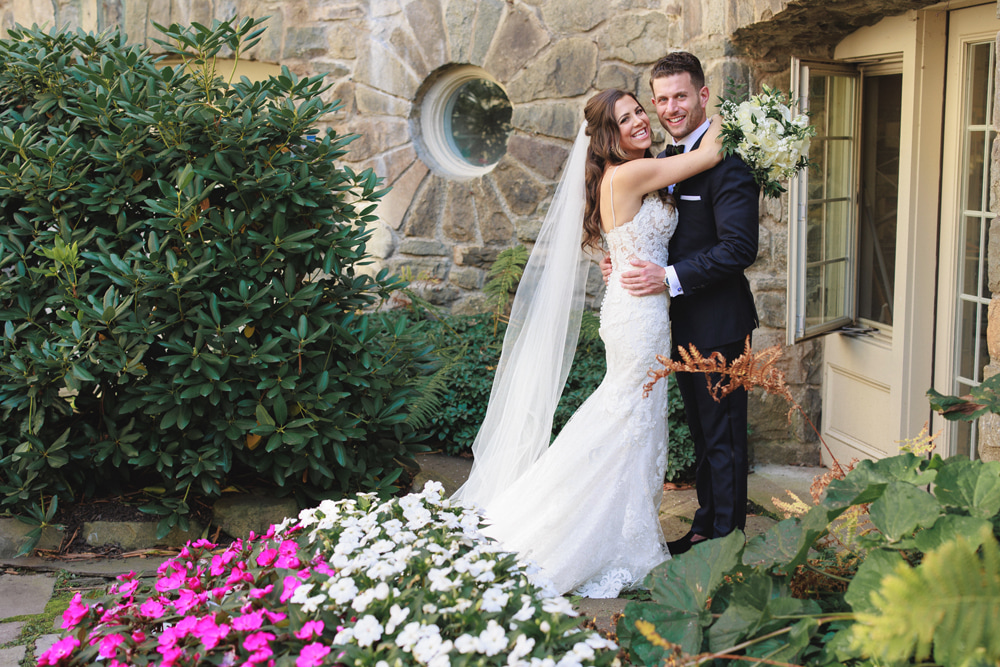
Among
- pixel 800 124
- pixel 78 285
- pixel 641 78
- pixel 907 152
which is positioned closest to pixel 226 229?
pixel 78 285

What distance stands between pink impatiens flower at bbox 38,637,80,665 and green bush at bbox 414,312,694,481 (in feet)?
9.61

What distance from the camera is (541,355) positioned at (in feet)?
11.9

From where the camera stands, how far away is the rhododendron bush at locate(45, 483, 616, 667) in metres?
1.66

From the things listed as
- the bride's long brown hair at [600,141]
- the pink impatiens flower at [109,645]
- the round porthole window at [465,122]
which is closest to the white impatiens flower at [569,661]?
the pink impatiens flower at [109,645]

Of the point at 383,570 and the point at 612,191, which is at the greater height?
the point at 612,191

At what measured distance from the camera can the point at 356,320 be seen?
12.4 feet

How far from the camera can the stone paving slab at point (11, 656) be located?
2.53 metres

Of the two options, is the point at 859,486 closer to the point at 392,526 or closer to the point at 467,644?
the point at 467,644

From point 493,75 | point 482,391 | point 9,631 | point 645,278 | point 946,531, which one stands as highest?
point 493,75

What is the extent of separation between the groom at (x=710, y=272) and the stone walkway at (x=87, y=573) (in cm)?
61

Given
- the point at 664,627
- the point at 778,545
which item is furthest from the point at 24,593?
the point at 778,545

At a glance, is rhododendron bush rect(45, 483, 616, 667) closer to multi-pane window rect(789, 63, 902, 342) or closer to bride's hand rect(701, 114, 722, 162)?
bride's hand rect(701, 114, 722, 162)

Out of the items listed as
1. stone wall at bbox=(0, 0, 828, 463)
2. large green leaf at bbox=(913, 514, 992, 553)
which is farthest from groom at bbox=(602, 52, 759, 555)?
large green leaf at bbox=(913, 514, 992, 553)

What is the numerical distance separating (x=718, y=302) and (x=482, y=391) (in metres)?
2.02
